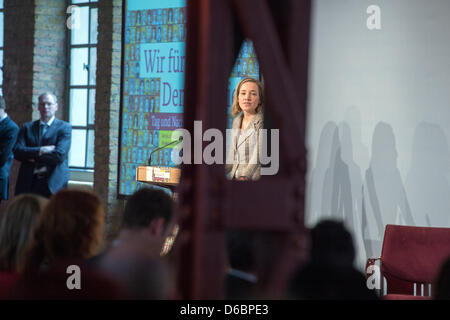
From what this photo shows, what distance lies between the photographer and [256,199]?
1.74 metres

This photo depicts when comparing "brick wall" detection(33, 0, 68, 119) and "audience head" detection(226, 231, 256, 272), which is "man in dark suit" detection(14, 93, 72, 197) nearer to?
"brick wall" detection(33, 0, 68, 119)

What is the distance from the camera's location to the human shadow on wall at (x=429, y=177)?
193 inches

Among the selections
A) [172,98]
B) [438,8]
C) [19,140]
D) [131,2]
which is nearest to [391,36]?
[438,8]

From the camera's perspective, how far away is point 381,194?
518 centimetres

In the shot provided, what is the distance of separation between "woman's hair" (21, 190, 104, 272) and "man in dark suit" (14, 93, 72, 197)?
3.63 m

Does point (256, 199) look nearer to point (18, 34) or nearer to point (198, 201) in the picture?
point (198, 201)

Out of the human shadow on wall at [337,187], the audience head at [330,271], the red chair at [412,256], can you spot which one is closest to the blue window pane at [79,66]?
the human shadow on wall at [337,187]

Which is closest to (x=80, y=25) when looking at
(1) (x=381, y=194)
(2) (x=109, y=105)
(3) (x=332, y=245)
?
(2) (x=109, y=105)

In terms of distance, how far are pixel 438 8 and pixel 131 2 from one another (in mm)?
3227

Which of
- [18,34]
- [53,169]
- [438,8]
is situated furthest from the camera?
[18,34]

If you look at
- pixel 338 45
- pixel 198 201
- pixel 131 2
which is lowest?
pixel 198 201

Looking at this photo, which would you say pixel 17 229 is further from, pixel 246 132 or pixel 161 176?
pixel 161 176

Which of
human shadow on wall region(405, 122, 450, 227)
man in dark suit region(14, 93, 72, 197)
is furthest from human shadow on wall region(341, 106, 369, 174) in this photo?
man in dark suit region(14, 93, 72, 197)

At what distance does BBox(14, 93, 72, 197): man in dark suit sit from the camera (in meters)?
5.91
